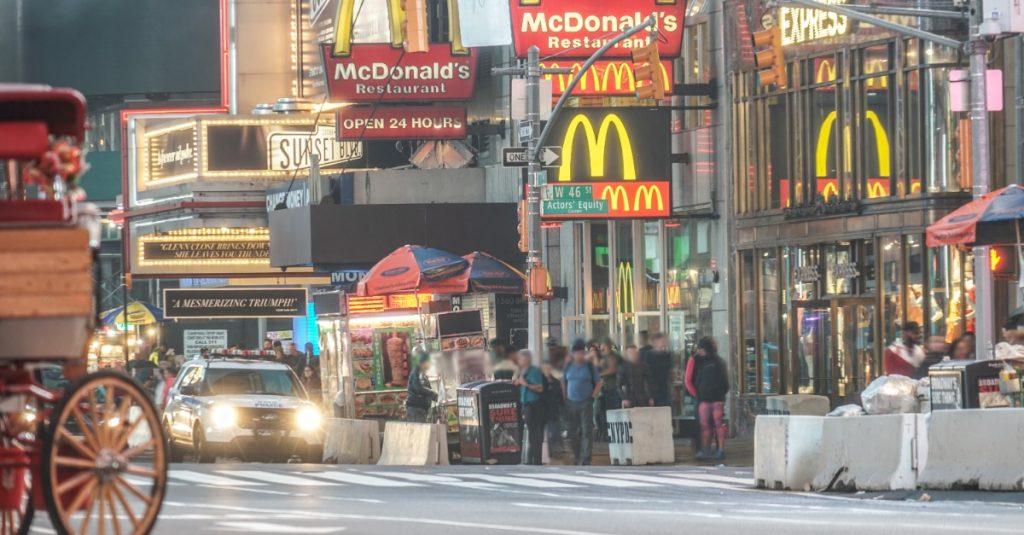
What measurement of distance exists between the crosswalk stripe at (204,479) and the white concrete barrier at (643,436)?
659cm

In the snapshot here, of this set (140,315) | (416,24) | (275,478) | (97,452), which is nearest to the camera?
(97,452)

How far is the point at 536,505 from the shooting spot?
17.5 meters

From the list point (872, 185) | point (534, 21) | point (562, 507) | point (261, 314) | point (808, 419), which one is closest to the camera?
point (562, 507)

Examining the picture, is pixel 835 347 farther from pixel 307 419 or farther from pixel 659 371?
pixel 307 419

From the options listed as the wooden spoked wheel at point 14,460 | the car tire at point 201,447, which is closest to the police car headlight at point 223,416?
the car tire at point 201,447

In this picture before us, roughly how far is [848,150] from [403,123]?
41.3 ft

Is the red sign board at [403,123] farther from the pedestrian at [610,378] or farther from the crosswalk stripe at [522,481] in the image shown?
the crosswalk stripe at [522,481]

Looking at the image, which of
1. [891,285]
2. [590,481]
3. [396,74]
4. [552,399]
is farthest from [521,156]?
[396,74]

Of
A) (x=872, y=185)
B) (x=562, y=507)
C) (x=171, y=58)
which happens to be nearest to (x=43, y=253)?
(x=562, y=507)

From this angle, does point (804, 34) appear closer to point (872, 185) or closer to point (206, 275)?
point (872, 185)

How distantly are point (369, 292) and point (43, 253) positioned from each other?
24647 millimetres

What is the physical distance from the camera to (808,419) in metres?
21.7

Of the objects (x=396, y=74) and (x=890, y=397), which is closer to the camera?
(x=890, y=397)

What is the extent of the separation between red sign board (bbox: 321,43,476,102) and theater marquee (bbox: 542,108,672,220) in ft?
25.0
